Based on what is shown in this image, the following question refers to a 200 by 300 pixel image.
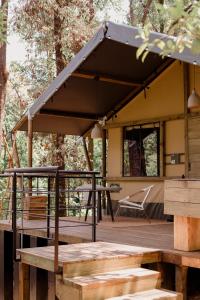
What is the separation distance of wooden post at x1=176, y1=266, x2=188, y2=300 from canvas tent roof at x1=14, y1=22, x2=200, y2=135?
10.2ft

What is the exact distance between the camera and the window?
8773mm

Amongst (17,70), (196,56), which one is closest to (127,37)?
(196,56)

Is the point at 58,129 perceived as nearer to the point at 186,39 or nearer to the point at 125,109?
the point at 125,109

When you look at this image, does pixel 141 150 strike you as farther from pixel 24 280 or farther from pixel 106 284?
pixel 106 284

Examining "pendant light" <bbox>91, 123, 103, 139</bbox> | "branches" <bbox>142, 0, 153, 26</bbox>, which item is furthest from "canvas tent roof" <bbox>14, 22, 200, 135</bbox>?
"branches" <bbox>142, 0, 153, 26</bbox>

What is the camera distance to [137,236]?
5.79m

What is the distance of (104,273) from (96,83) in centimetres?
482

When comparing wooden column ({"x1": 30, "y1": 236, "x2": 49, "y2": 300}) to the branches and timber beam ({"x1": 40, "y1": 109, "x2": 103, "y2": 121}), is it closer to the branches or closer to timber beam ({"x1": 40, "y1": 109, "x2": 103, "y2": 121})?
timber beam ({"x1": 40, "y1": 109, "x2": 103, "y2": 121})

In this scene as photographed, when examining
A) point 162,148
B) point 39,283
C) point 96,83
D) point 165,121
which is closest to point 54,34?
point 96,83

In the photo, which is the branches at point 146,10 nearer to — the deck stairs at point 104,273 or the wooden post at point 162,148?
the wooden post at point 162,148

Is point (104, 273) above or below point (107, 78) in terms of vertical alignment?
below

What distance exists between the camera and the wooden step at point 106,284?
143 inches

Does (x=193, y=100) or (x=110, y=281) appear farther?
(x=193, y=100)

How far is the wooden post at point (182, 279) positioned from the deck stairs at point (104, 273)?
0.79 ft
